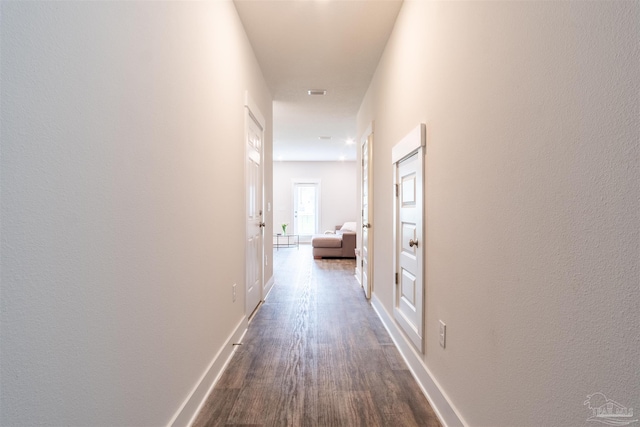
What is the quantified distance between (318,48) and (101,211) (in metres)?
2.75

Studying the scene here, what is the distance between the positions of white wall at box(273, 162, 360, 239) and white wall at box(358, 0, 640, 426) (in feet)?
29.0

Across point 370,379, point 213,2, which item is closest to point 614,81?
point 370,379

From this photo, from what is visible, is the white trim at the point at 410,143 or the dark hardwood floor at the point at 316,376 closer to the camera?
the dark hardwood floor at the point at 316,376

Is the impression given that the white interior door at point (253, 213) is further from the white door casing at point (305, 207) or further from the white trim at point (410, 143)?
the white door casing at point (305, 207)

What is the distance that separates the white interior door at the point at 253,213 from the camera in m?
3.04

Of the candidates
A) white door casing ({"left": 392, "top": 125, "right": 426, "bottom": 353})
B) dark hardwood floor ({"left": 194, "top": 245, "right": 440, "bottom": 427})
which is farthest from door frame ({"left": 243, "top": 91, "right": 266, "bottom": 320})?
white door casing ({"left": 392, "top": 125, "right": 426, "bottom": 353})

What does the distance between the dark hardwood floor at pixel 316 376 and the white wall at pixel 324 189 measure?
7.10 m

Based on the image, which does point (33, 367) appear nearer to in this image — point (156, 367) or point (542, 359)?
point (156, 367)

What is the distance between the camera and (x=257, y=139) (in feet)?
11.6

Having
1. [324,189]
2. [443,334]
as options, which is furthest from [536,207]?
[324,189]
